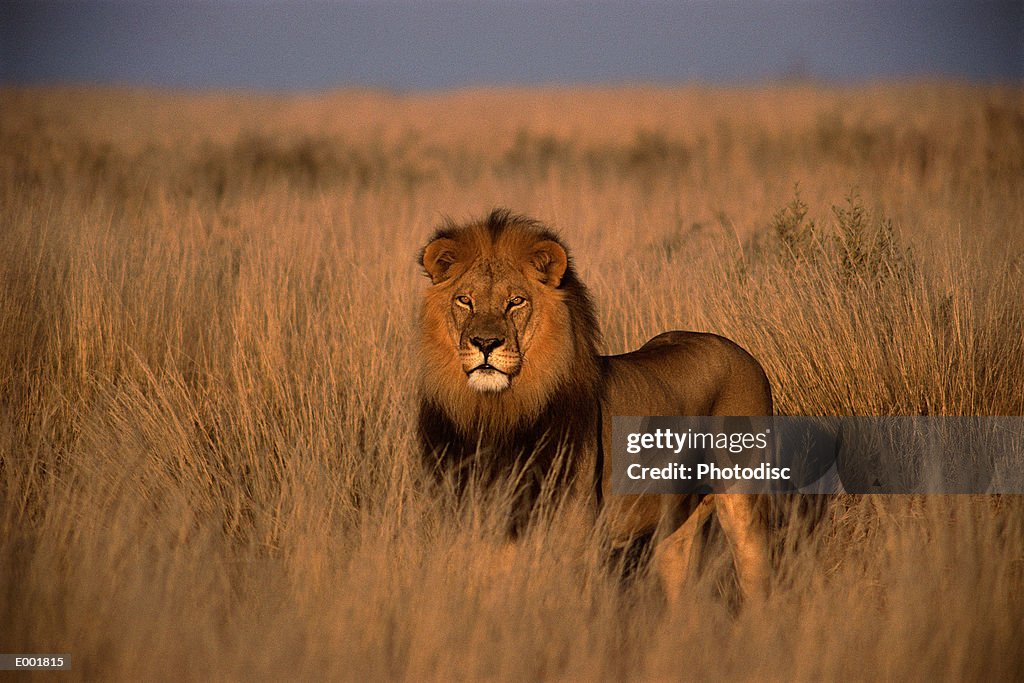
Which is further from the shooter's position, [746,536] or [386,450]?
[386,450]

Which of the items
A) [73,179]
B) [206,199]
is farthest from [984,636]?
[73,179]

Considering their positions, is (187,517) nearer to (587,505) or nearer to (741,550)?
(587,505)

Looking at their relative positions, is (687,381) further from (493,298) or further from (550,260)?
(493,298)

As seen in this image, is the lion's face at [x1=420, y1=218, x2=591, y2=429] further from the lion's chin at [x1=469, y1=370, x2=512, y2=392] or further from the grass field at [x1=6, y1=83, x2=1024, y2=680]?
the grass field at [x1=6, y1=83, x2=1024, y2=680]

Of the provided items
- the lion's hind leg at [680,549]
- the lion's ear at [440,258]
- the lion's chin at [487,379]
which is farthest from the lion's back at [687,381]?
the lion's ear at [440,258]

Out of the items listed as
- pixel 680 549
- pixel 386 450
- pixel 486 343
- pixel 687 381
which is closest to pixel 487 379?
pixel 486 343

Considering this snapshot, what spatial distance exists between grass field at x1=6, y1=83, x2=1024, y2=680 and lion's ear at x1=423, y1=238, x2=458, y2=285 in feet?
2.81

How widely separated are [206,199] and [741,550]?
9.59 m

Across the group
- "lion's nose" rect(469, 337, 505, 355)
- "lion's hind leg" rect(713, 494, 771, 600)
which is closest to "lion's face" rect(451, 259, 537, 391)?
"lion's nose" rect(469, 337, 505, 355)

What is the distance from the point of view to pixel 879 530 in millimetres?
5176

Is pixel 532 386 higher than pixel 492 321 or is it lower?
lower

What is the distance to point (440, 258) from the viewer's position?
4566mm

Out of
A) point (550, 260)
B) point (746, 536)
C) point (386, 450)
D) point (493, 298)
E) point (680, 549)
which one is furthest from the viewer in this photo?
point (386, 450)

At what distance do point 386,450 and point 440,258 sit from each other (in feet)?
4.04
